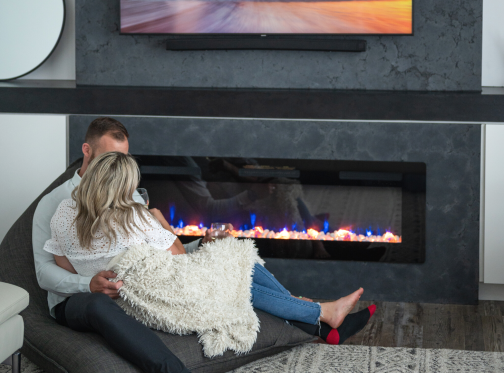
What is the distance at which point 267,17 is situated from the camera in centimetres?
313

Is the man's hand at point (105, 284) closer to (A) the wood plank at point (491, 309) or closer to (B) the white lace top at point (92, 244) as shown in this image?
(B) the white lace top at point (92, 244)

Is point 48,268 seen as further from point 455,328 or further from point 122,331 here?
point 455,328

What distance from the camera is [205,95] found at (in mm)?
3055

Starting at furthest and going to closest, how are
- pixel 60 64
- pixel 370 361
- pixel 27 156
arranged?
pixel 60 64 → pixel 27 156 → pixel 370 361

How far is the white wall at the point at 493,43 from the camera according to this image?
3373 mm

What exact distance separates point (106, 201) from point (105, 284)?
0.94 ft

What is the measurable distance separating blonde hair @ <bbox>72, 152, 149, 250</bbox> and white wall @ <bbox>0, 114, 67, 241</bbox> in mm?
1378

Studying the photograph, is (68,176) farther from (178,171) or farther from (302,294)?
(302,294)

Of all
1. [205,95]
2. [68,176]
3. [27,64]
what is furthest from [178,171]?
[27,64]

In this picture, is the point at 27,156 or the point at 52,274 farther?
the point at 27,156

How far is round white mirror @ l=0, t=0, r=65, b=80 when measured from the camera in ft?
11.3

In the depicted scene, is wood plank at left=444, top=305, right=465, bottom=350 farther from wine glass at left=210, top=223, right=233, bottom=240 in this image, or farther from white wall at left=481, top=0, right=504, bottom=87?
white wall at left=481, top=0, right=504, bottom=87

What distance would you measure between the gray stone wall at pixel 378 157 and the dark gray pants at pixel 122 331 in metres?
1.39

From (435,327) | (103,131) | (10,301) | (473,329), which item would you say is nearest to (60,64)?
(103,131)
